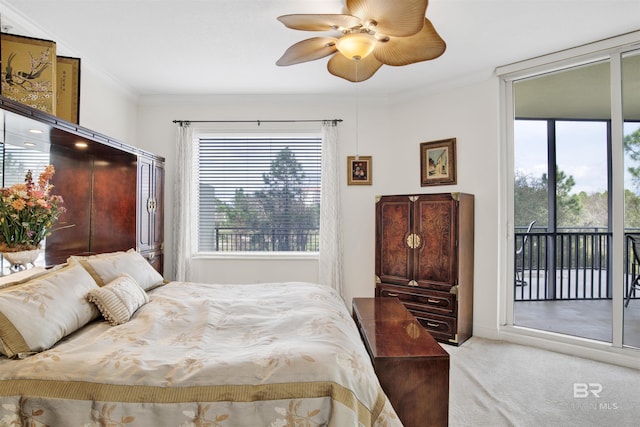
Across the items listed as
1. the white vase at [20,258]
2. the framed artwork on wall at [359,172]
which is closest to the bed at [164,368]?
the white vase at [20,258]

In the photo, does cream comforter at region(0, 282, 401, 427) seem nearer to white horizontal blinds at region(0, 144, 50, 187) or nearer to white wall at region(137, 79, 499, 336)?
white horizontal blinds at region(0, 144, 50, 187)

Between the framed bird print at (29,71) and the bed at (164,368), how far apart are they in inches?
56.7

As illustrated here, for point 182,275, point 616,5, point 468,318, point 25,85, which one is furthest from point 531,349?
point 25,85

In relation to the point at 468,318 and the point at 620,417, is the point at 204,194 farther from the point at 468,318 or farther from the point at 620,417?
the point at 620,417

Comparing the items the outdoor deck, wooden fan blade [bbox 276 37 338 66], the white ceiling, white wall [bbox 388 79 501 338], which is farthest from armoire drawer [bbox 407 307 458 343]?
wooden fan blade [bbox 276 37 338 66]

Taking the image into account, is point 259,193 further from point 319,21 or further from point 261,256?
point 319,21

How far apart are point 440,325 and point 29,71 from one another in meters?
4.05

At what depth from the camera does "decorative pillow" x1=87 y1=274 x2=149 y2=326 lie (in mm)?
1747

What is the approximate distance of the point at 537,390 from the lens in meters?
2.35

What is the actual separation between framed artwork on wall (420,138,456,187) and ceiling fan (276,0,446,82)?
175cm

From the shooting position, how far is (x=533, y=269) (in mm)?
3729

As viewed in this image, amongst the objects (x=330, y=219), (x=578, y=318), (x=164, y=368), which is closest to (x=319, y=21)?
(x=164, y=368)

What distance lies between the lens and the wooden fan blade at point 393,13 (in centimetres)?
161

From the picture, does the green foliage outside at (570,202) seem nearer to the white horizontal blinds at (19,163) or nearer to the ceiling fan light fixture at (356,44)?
the ceiling fan light fixture at (356,44)
